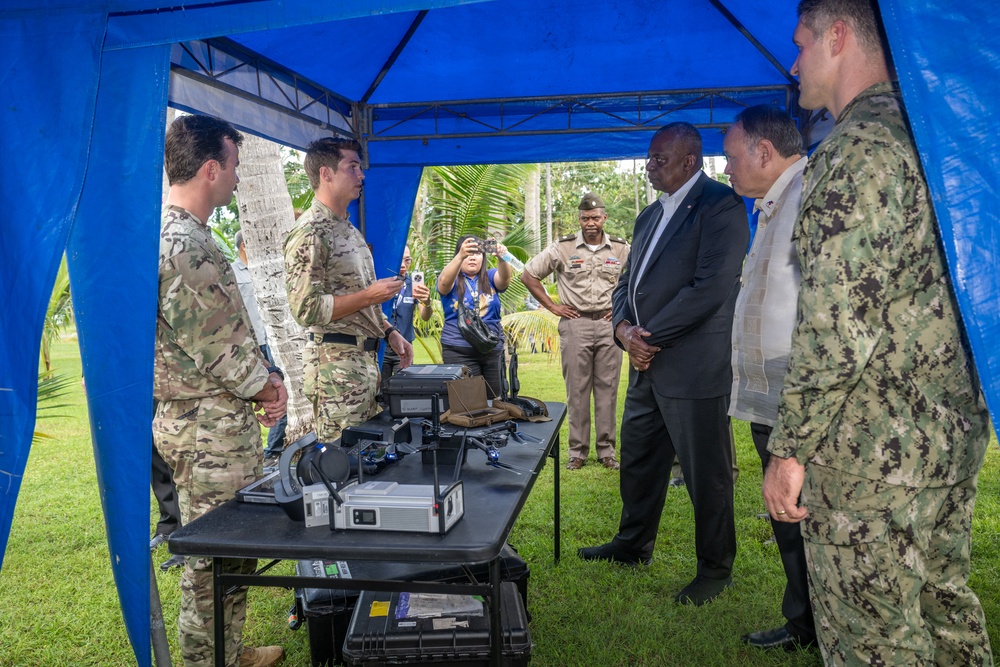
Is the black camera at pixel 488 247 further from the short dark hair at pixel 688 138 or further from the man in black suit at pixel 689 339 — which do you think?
the short dark hair at pixel 688 138

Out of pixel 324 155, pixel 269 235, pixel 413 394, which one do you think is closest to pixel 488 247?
pixel 269 235

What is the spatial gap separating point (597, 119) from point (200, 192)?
134 inches

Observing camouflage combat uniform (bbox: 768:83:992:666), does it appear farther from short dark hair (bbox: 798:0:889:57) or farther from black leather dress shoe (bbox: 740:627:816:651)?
black leather dress shoe (bbox: 740:627:816:651)

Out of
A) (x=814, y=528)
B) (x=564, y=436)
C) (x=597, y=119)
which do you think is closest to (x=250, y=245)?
(x=597, y=119)

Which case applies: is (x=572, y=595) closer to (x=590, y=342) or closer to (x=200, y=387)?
(x=200, y=387)

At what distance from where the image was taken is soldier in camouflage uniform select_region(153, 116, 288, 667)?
2.21m

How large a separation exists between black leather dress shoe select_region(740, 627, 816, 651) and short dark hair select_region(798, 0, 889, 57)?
2.14m

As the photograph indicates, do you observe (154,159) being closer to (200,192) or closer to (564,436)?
(200,192)

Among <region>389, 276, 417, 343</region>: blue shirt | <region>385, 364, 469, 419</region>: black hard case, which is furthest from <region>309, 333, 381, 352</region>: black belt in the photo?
<region>389, 276, 417, 343</region>: blue shirt

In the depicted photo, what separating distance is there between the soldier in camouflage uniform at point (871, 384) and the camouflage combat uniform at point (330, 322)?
7.02ft

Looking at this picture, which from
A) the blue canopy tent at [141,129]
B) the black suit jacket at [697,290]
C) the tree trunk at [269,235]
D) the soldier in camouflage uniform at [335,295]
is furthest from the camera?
the tree trunk at [269,235]

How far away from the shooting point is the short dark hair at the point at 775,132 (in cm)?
266

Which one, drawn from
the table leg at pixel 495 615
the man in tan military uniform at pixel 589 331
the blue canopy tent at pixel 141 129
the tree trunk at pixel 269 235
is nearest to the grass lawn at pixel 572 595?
the blue canopy tent at pixel 141 129

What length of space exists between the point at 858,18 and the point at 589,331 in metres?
3.96
